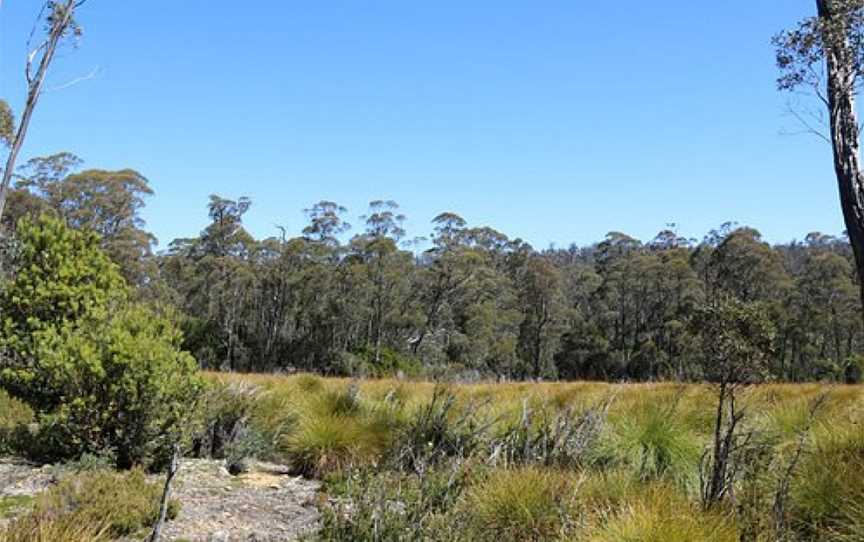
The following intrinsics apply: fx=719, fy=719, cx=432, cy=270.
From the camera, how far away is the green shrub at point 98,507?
15.3ft

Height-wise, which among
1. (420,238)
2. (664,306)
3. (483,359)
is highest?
(420,238)

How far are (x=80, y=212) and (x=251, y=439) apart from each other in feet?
113

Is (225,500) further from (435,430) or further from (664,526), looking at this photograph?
(664,526)

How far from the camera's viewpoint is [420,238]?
159 ft

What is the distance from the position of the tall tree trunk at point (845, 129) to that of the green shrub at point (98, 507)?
20.8 feet

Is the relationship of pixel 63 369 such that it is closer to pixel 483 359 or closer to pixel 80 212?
pixel 80 212

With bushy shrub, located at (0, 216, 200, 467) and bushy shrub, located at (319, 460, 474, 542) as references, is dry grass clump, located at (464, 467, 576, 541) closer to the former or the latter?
bushy shrub, located at (319, 460, 474, 542)

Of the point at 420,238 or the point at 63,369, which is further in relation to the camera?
the point at 420,238

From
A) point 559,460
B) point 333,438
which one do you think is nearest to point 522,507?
point 559,460

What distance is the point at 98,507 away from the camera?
17.5 feet

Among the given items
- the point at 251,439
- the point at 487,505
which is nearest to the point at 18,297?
the point at 251,439

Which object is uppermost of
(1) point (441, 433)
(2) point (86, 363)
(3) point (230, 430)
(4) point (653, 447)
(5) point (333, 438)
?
(2) point (86, 363)

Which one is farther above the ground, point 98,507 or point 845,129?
point 845,129

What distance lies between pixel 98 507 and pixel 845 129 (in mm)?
7530
